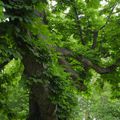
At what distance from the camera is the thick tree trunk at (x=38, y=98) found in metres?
7.89

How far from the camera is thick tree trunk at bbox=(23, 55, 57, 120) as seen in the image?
789cm

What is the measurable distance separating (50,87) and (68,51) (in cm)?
310

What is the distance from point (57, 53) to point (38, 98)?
105 inches

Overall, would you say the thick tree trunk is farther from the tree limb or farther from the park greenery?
the tree limb

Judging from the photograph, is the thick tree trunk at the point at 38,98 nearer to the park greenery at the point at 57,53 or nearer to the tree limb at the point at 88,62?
the park greenery at the point at 57,53

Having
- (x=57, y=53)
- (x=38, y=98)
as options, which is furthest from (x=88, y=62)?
(x=57, y=53)

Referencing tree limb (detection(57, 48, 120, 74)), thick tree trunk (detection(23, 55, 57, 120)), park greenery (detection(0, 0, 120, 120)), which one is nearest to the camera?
park greenery (detection(0, 0, 120, 120))

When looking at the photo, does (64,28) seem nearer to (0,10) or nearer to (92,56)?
(92,56)

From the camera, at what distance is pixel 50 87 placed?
781 cm

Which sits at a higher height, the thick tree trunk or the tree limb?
the tree limb

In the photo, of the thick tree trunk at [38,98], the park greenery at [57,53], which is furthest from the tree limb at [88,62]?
the thick tree trunk at [38,98]

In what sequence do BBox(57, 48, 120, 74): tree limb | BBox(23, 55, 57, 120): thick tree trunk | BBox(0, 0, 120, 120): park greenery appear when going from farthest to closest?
BBox(57, 48, 120, 74): tree limb < BBox(23, 55, 57, 120): thick tree trunk < BBox(0, 0, 120, 120): park greenery

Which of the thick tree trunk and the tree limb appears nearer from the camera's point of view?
the thick tree trunk

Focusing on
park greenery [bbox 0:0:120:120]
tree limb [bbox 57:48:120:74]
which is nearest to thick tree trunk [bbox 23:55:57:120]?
park greenery [bbox 0:0:120:120]
